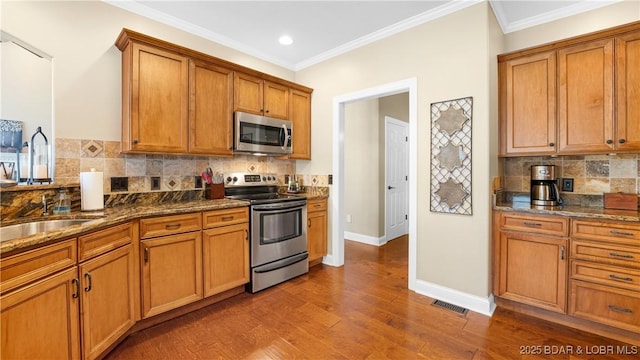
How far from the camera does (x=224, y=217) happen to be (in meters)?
2.53

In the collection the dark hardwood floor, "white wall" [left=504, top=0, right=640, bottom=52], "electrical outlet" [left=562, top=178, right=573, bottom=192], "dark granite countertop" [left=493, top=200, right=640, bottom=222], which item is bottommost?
the dark hardwood floor

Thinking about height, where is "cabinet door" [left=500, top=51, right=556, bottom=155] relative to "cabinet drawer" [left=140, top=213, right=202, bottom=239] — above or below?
above

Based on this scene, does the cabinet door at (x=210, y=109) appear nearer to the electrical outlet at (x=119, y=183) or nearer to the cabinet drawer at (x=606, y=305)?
the electrical outlet at (x=119, y=183)

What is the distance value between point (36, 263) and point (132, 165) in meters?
1.39

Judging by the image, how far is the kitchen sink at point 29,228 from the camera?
5.51 ft

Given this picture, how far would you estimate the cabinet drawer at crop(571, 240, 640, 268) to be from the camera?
6.30ft

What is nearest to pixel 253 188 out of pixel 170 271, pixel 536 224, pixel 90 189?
pixel 170 271

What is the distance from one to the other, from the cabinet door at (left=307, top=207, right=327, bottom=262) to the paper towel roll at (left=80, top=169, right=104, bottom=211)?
81.0 inches

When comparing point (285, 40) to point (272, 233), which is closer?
point (272, 233)

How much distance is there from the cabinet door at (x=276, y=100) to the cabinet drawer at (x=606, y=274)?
10.5 ft

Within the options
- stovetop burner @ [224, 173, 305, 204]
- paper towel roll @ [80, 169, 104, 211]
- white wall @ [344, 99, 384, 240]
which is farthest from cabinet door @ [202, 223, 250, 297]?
white wall @ [344, 99, 384, 240]

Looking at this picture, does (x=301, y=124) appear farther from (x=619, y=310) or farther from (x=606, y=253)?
(x=619, y=310)

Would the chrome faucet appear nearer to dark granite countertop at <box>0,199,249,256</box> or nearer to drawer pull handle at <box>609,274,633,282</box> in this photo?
dark granite countertop at <box>0,199,249,256</box>

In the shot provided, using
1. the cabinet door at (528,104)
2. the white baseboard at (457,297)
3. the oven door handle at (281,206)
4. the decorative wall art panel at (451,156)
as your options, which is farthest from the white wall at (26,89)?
the cabinet door at (528,104)
